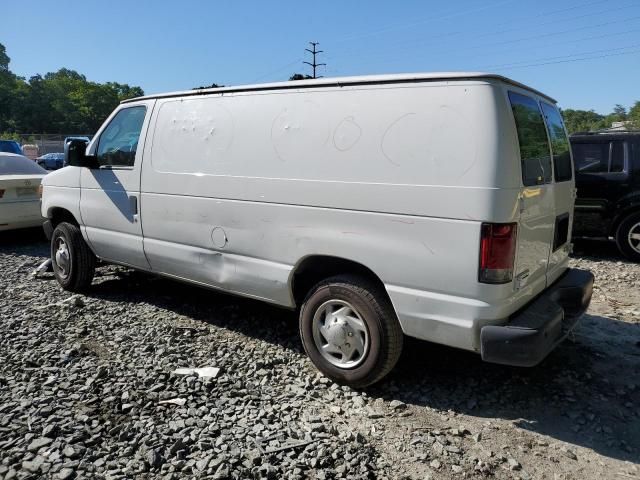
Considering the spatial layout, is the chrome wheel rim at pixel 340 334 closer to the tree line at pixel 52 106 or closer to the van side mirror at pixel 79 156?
the van side mirror at pixel 79 156

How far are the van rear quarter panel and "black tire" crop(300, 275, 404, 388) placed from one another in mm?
137

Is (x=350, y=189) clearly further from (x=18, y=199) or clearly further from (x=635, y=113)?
(x=635, y=113)

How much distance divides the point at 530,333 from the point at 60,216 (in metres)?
5.34

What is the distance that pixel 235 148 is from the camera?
13.2ft

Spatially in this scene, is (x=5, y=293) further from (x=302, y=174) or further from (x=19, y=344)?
(x=302, y=174)

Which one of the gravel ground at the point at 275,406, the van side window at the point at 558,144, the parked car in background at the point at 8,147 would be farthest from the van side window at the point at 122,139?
the parked car in background at the point at 8,147

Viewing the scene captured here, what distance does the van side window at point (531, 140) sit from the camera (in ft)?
10.2

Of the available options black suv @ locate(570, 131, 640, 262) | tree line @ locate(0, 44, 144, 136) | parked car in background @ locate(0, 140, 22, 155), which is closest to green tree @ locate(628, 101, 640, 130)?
black suv @ locate(570, 131, 640, 262)

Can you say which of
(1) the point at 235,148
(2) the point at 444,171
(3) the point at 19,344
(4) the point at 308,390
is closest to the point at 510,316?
(2) the point at 444,171

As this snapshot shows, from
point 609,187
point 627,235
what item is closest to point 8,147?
point 609,187

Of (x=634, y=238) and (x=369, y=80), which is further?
(x=634, y=238)

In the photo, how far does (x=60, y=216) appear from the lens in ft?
19.7

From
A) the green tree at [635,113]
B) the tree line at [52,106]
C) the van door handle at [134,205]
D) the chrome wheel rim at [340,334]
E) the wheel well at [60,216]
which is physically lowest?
the chrome wheel rim at [340,334]

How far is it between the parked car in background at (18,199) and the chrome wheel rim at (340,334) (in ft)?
21.8
